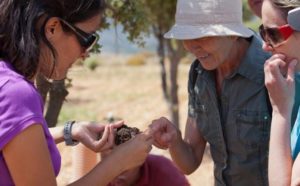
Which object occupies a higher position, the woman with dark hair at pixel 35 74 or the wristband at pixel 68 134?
the woman with dark hair at pixel 35 74

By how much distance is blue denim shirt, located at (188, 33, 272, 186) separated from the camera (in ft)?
9.53

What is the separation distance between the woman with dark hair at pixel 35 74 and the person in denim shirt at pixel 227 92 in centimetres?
60

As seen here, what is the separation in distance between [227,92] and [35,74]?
1114mm

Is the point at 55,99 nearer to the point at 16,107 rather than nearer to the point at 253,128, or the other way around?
the point at 253,128

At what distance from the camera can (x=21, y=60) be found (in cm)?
216

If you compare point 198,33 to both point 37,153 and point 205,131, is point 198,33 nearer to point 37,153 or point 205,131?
point 205,131

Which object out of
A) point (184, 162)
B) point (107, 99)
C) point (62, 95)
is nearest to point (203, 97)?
point (184, 162)

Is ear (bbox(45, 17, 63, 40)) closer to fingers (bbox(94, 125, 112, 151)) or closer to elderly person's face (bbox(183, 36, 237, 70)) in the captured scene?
fingers (bbox(94, 125, 112, 151))

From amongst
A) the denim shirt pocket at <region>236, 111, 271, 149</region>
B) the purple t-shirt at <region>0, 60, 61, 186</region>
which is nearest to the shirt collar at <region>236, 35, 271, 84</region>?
→ the denim shirt pocket at <region>236, 111, 271, 149</region>

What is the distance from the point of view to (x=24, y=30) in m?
2.18

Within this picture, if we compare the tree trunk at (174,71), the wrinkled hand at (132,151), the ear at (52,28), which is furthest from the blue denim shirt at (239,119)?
the tree trunk at (174,71)

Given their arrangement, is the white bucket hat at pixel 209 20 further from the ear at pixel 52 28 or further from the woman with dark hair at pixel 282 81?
the ear at pixel 52 28

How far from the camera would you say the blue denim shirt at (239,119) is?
9.53 feet

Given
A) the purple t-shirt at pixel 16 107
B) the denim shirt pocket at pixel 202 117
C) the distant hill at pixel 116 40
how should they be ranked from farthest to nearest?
1. the distant hill at pixel 116 40
2. the denim shirt pocket at pixel 202 117
3. the purple t-shirt at pixel 16 107
